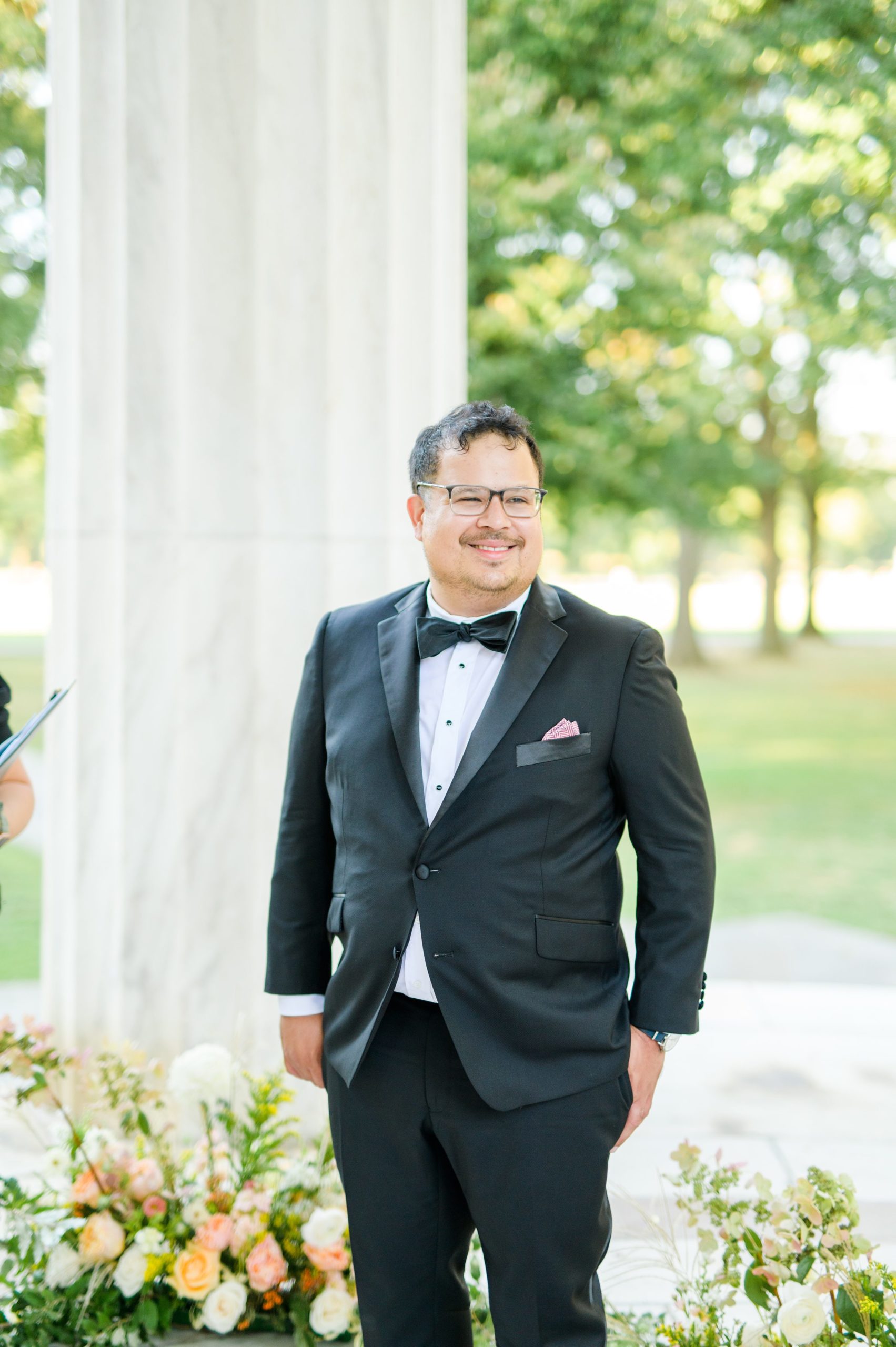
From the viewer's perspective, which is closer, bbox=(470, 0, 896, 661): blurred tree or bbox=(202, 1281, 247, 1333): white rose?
bbox=(202, 1281, 247, 1333): white rose

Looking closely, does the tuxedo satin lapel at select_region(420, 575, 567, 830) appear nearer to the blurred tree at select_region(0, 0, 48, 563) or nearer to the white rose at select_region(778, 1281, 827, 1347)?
the white rose at select_region(778, 1281, 827, 1347)

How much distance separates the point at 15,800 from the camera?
253cm

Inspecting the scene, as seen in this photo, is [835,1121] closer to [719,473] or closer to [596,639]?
[596,639]

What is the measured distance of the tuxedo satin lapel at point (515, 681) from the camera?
2.09 meters

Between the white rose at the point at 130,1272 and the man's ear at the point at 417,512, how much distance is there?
173 cm

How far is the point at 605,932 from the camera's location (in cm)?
214

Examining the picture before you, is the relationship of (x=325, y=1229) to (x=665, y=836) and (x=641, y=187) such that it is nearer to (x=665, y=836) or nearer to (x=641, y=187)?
(x=665, y=836)

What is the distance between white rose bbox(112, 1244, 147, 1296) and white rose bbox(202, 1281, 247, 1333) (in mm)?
159

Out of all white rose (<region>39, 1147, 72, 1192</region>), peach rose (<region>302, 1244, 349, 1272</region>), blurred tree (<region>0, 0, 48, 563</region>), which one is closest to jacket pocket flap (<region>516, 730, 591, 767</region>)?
peach rose (<region>302, 1244, 349, 1272</region>)

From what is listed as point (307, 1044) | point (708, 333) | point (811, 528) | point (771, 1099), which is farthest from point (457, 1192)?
point (811, 528)

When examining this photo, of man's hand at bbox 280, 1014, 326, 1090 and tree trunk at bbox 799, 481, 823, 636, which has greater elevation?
tree trunk at bbox 799, 481, 823, 636

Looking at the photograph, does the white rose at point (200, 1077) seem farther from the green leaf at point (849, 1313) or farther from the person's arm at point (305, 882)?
the green leaf at point (849, 1313)

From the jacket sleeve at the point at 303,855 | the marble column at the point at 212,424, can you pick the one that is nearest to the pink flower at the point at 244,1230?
the jacket sleeve at the point at 303,855

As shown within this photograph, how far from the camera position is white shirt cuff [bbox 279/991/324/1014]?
7.92ft
